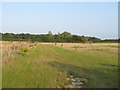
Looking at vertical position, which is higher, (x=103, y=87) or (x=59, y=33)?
(x=59, y=33)

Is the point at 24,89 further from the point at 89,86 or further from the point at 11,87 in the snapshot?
the point at 89,86

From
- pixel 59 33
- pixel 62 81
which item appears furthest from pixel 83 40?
pixel 62 81

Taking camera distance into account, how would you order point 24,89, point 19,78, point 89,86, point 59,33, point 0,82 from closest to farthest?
point 24,89 < point 89,86 < point 0,82 < point 19,78 < point 59,33

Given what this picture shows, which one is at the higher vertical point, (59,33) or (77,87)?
(59,33)

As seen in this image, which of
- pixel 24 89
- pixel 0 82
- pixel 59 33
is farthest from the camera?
pixel 59 33

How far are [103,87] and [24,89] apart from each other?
2.87 metres

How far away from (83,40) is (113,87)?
66979 millimetres

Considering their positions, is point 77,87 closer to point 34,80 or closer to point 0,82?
point 34,80

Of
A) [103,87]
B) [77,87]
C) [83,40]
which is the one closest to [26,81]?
[77,87]

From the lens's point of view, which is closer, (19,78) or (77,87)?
(77,87)

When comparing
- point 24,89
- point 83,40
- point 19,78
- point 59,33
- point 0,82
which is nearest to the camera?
point 24,89

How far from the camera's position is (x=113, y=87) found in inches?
212

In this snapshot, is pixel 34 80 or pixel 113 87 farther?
pixel 34 80

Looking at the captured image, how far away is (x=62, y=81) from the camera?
6020 millimetres
